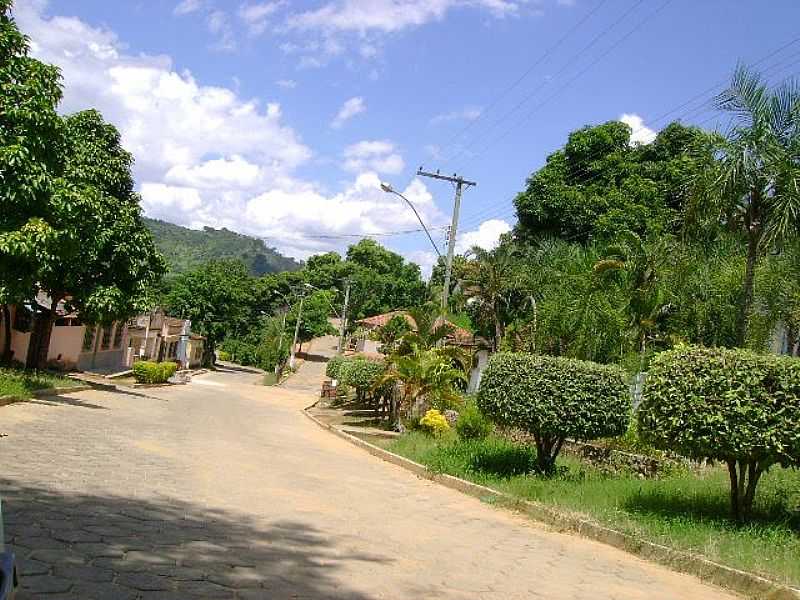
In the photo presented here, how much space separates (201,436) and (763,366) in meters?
12.5

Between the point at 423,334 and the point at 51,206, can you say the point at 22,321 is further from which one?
the point at 423,334

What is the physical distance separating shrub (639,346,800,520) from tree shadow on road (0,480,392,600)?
12.8 ft

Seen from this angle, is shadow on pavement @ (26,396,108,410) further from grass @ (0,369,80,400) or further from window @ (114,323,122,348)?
window @ (114,323,122,348)

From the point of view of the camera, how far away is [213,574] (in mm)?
5770

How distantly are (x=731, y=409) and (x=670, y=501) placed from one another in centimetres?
225

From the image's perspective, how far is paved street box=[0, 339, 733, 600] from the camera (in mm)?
5688

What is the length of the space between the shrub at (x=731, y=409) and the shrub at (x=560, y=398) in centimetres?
237

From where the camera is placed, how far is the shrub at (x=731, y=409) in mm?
8320

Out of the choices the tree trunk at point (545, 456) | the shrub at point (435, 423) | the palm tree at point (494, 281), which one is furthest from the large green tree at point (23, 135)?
the palm tree at point (494, 281)

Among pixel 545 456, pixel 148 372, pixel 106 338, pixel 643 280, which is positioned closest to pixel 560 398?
pixel 545 456

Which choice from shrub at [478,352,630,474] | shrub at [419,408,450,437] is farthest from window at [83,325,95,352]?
shrub at [478,352,630,474]

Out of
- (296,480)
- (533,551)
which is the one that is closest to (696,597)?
(533,551)

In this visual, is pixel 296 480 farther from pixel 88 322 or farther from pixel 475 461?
pixel 88 322

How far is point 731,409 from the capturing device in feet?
27.8
